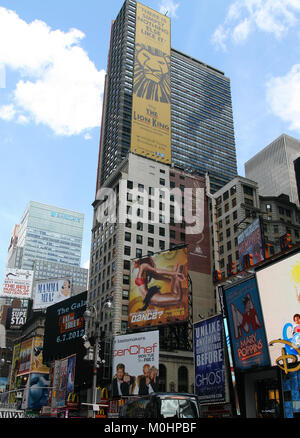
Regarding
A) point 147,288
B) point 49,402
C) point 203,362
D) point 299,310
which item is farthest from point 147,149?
point 299,310

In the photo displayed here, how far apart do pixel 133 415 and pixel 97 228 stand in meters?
79.2

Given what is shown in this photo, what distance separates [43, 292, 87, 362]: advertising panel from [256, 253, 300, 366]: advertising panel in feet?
136

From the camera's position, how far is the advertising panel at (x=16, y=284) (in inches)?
5037

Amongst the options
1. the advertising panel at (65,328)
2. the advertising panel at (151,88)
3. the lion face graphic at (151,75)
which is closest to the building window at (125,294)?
the advertising panel at (65,328)

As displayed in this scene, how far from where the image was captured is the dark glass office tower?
149 meters

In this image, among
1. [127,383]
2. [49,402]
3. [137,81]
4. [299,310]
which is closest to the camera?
[299,310]

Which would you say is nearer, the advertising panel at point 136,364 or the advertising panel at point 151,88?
the advertising panel at point 136,364

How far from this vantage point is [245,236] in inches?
2477

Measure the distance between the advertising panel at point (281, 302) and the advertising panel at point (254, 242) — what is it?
2031 cm

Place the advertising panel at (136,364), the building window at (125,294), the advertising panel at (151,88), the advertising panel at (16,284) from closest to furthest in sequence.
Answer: the advertising panel at (136,364), the building window at (125,294), the advertising panel at (16,284), the advertising panel at (151,88)

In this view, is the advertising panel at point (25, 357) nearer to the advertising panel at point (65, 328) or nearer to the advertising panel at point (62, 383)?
the advertising panel at point (65, 328)

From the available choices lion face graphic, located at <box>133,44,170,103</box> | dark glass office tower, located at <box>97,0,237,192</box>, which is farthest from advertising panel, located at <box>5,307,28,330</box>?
lion face graphic, located at <box>133,44,170,103</box>

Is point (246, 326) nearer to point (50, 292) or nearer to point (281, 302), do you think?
point (281, 302)
